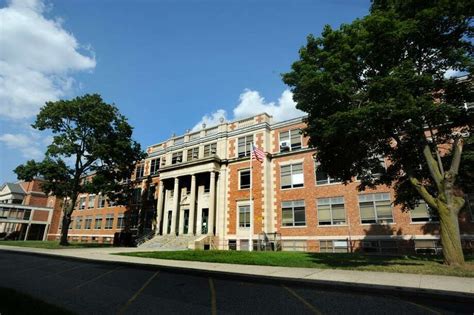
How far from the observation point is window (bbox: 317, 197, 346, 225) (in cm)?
2506

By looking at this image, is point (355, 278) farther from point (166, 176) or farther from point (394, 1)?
point (166, 176)

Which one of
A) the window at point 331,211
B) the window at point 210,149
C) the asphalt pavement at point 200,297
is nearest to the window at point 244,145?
the window at point 210,149

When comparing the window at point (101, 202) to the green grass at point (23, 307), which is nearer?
the green grass at point (23, 307)

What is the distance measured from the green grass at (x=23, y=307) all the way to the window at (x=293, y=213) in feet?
75.6

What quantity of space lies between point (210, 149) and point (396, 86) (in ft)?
82.9

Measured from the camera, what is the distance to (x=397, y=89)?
11242 mm

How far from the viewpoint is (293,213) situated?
1085 inches

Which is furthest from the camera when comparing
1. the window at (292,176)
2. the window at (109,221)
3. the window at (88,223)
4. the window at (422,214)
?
the window at (88,223)

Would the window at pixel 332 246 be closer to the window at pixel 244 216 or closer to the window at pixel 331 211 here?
the window at pixel 331 211

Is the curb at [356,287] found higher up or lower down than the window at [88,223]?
lower down

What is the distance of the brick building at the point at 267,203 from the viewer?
23.0m

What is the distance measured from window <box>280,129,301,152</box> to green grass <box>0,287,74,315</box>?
25455mm

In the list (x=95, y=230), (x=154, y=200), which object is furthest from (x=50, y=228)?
(x=154, y=200)

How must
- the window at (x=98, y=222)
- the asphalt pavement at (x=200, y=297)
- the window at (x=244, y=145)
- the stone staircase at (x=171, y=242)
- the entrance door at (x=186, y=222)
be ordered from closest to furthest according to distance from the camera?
1. the asphalt pavement at (x=200, y=297)
2. the stone staircase at (x=171, y=242)
3. the window at (x=244, y=145)
4. the entrance door at (x=186, y=222)
5. the window at (x=98, y=222)
